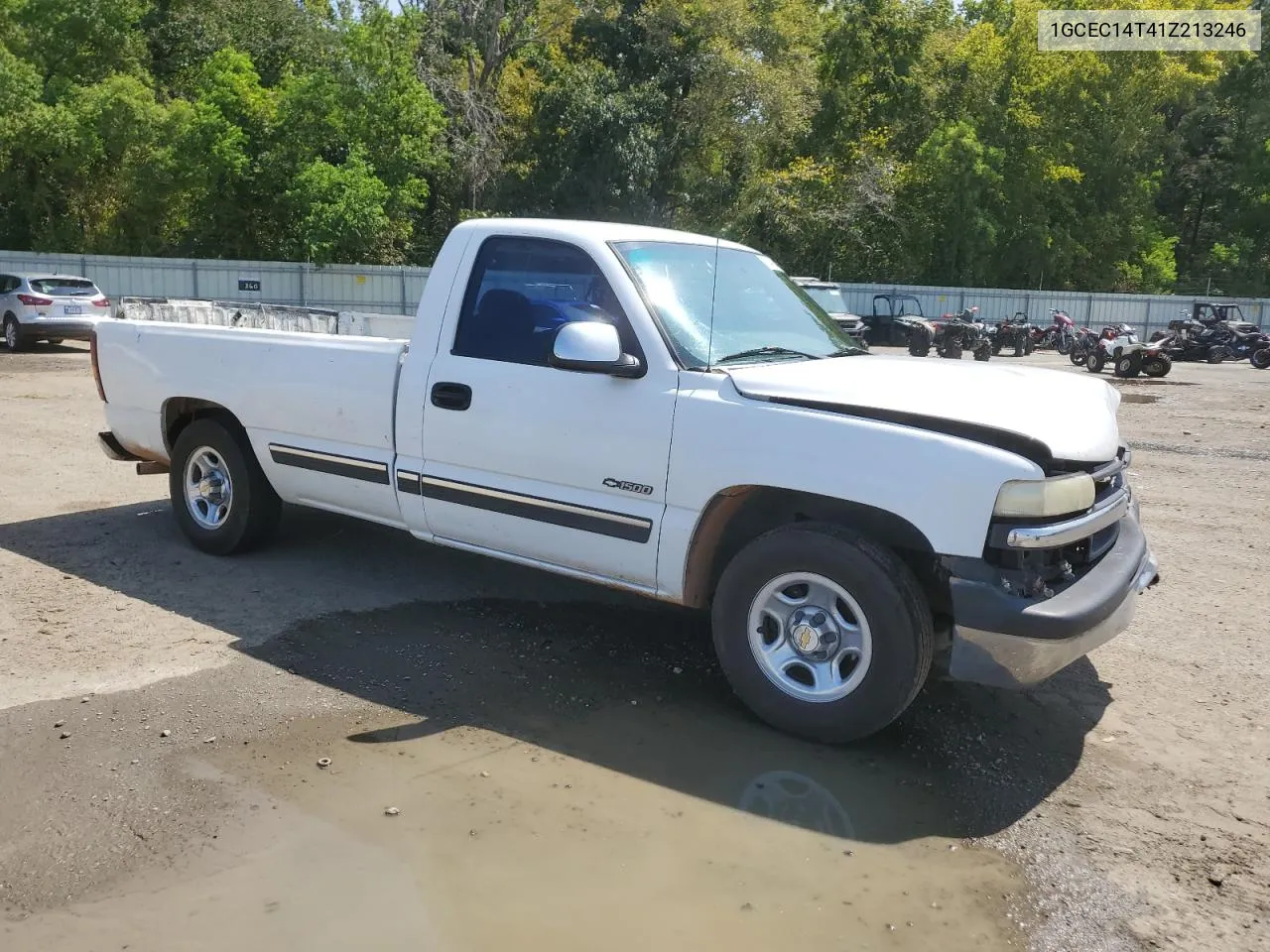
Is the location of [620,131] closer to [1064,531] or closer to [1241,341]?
[1241,341]

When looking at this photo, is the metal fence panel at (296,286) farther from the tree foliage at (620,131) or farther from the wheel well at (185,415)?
the wheel well at (185,415)

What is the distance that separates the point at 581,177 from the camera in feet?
111

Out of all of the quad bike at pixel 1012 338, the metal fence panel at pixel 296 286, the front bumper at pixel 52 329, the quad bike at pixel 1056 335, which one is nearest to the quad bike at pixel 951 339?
the quad bike at pixel 1012 338

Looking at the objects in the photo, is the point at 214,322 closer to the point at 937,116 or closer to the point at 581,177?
the point at 581,177

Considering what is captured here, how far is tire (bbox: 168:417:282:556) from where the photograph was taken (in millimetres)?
6250

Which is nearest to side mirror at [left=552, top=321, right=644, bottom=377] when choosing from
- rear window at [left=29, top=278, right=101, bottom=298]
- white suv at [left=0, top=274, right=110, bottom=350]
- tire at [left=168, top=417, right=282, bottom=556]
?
tire at [left=168, top=417, right=282, bottom=556]

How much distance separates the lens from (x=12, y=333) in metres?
20.8

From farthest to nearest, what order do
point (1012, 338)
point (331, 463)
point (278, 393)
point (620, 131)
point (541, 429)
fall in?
point (620, 131)
point (1012, 338)
point (278, 393)
point (331, 463)
point (541, 429)

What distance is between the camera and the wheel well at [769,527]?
13.6 ft

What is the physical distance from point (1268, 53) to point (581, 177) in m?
34.9

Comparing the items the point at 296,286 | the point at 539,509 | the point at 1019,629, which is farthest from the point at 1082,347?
the point at 1019,629

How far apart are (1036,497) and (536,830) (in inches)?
80.7

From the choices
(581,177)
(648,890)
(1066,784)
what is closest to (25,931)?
(648,890)

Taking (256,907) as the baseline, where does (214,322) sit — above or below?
above
